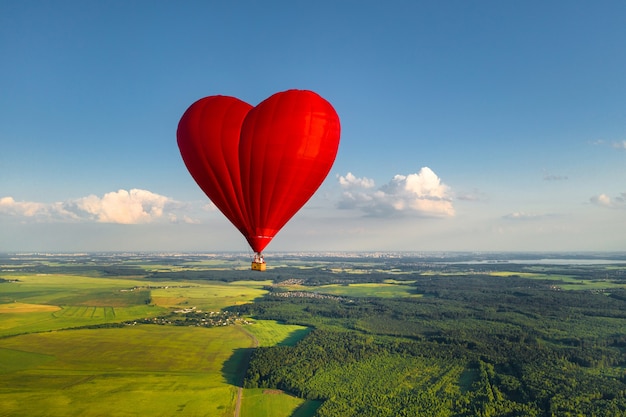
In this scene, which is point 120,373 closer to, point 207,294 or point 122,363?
point 122,363

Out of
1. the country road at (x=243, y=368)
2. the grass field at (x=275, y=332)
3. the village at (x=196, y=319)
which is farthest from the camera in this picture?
the village at (x=196, y=319)

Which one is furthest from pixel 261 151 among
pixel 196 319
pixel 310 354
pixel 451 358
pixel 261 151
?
pixel 196 319

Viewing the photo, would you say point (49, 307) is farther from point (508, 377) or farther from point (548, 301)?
point (548, 301)

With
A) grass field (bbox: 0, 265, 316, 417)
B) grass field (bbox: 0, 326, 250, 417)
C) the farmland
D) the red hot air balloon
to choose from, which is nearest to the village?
the farmland

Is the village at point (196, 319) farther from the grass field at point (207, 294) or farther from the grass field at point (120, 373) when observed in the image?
the grass field at point (207, 294)

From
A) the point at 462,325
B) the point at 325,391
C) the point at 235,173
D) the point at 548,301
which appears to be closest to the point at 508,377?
the point at 325,391

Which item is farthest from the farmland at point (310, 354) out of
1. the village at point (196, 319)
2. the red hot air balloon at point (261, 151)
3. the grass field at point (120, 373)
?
the red hot air balloon at point (261, 151)

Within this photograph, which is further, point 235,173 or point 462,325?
point 462,325

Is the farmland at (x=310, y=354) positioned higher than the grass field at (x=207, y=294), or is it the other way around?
the grass field at (x=207, y=294)
